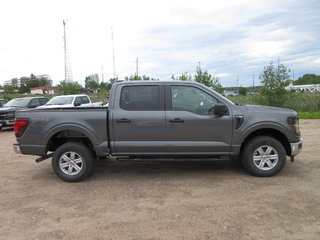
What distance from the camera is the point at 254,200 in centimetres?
363

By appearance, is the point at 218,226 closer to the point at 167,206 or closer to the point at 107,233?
the point at 167,206

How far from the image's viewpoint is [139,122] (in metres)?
→ 4.45

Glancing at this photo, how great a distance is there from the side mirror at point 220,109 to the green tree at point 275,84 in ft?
36.3

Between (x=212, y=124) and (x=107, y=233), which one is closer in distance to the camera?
(x=107, y=233)

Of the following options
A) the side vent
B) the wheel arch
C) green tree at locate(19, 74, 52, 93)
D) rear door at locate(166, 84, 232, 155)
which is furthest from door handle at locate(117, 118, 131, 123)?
green tree at locate(19, 74, 52, 93)

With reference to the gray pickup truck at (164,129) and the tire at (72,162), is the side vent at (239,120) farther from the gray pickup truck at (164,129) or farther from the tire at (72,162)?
the tire at (72,162)

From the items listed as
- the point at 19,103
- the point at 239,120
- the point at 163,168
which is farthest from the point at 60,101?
the point at 239,120

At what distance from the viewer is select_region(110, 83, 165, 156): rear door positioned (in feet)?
14.6

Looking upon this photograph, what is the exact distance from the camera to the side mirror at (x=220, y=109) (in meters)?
4.32

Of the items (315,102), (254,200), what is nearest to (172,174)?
(254,200)

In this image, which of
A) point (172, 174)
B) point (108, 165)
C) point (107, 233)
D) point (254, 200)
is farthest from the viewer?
point (108, 165)

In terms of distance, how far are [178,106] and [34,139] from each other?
277cm

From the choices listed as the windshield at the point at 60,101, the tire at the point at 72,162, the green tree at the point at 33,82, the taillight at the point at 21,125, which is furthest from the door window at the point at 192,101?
the green tree at the point at 33,82

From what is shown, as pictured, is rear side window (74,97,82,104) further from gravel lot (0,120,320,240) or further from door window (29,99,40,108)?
gravel lot (0,120,320,240)
